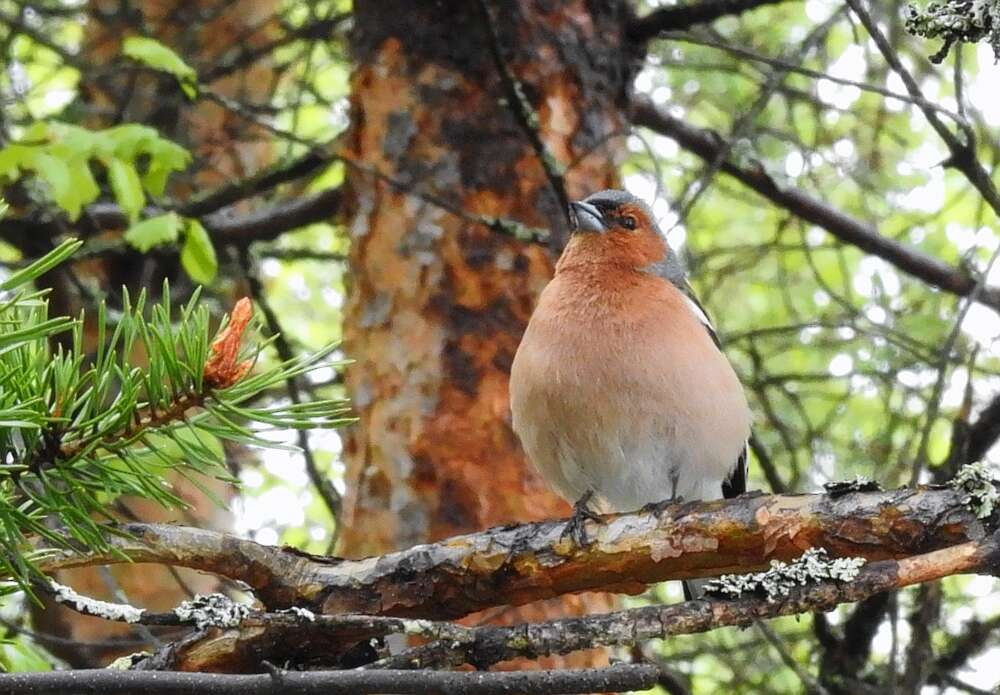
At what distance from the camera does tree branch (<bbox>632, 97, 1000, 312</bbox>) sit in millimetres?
4945

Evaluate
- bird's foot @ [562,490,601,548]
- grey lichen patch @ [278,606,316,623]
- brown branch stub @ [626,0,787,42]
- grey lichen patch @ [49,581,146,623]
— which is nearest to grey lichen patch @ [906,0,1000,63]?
bird's foot @ [562,490,601,548]

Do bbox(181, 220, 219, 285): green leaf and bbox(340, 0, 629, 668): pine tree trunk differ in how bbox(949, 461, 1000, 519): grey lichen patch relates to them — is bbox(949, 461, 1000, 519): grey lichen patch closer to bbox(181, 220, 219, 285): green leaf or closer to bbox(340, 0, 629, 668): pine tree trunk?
bbox(340, 0, 629, 668): pine tree trunk

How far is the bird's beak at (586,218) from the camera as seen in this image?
4289 mm

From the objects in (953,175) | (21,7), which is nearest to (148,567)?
(21,7)

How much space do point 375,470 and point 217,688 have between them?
2.59 metres

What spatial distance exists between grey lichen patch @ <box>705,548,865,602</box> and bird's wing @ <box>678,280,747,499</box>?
213 cm

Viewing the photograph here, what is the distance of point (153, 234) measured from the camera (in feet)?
14.0

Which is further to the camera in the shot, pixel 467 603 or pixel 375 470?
pixel 375 470

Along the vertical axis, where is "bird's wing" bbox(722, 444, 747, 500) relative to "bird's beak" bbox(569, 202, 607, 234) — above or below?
below

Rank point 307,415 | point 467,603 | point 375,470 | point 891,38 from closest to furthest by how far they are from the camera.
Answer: point 307,415, point 467,603, point 375,470, point 891,38

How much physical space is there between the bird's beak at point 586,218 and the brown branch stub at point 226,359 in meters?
2.55

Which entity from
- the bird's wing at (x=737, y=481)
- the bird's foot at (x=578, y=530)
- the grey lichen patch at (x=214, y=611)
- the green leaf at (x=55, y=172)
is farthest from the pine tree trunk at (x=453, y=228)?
the grey lichen patch at (x=214, y=611)

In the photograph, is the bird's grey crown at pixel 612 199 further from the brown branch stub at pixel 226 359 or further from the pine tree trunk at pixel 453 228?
the brown branch stub at pixel 226 359

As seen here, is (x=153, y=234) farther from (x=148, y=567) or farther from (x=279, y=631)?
(x=279, y=631)
